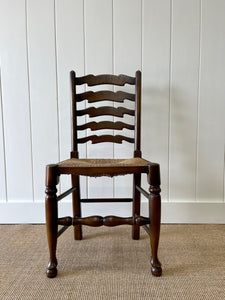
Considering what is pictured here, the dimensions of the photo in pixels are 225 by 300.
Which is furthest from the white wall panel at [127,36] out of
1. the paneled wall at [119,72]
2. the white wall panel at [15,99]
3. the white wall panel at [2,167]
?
the white wall panel at [2,167]

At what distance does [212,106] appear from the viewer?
112cm

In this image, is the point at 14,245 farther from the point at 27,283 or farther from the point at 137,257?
the point at 137,257

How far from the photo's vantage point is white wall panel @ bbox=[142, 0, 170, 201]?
1.07 meters

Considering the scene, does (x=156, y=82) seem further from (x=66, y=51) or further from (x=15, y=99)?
(x=15, y=99)

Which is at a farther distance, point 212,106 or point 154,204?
point 212,106

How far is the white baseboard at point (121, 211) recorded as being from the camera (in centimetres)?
115

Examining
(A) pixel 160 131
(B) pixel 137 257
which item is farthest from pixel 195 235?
(A) pixel 160 131

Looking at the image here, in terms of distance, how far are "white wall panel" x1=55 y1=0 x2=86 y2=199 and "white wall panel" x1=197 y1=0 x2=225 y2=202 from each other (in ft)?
1.81

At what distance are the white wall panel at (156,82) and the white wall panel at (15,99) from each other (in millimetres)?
549

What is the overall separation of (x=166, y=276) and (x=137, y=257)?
14 cm

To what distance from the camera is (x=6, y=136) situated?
3.76ft

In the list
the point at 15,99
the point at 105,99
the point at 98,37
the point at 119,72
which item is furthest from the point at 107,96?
the point at 15,99

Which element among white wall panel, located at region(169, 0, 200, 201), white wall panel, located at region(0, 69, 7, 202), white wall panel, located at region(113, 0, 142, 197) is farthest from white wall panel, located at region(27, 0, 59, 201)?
white wall panel, located at region(169, 0, 200, 201)

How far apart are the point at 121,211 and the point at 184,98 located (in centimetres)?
61
